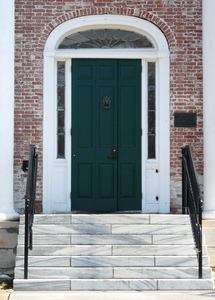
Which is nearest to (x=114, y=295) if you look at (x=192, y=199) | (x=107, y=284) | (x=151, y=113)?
(x=107, y=284)

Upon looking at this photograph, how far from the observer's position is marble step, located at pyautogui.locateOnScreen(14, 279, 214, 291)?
7.18m

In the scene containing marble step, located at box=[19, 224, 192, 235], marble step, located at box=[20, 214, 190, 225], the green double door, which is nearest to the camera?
marble step, located at box=[19, 224, 192, 235]

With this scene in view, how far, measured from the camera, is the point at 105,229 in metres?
8.02

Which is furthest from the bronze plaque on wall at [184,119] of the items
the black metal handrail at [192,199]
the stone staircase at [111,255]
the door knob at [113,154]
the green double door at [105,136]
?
the stone staircase at [111,255]

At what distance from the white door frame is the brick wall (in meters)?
0.09

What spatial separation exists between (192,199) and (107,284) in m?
1.68

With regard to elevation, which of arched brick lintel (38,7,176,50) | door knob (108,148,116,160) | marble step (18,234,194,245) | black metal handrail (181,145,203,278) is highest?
arched brick lintel (38,7,176,50)

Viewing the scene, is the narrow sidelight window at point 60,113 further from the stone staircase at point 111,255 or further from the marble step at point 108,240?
the marble step at point 108,240

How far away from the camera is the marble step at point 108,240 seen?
25.6ft

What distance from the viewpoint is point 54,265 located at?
7488 mm

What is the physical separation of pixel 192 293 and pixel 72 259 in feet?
5.28

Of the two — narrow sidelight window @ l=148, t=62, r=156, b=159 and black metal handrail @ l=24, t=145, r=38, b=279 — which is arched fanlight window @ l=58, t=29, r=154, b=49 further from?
black metal handrail @ l=24, t=145, r=38, b=279

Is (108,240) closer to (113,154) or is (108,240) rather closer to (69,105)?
(113,154)

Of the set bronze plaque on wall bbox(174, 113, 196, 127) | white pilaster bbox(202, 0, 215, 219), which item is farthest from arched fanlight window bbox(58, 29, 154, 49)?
bronze plaque on wall bbox(174, 113, 196, 127)
